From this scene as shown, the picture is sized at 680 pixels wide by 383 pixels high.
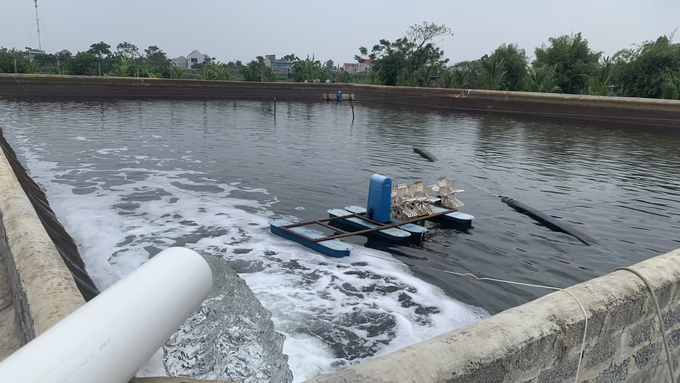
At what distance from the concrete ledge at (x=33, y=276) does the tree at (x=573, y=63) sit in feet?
128

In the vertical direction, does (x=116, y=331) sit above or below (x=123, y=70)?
below

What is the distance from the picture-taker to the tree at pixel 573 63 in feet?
125

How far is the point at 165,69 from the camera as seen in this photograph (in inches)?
1971

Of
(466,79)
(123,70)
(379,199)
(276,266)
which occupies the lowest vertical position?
(276,266)

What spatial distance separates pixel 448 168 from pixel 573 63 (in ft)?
96.0

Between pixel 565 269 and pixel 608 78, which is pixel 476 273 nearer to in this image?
pixel 565 269

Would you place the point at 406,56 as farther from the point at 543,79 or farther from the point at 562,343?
the point at 562,343

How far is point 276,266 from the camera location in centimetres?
763

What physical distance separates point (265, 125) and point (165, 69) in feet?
100

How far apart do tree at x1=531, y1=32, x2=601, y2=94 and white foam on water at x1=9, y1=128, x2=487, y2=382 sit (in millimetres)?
34041

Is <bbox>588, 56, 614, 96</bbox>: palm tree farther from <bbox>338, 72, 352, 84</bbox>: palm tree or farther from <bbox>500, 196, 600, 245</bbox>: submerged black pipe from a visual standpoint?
<bbox>338, 72, 352, 84</bbox>: palm tree

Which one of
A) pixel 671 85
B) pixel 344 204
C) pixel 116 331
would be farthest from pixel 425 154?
pixel 671 85

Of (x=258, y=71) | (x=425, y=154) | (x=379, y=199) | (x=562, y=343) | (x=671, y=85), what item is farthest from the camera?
(x=258, y=71)

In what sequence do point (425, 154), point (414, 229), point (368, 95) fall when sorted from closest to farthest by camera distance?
point (414, 229), point (425, 154), point (368, 95)
